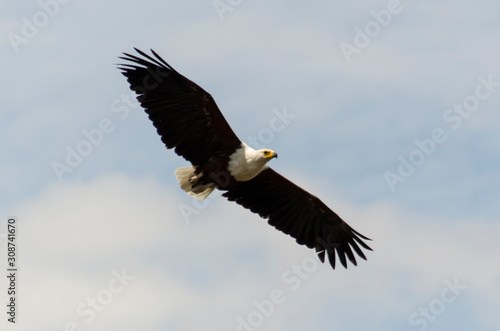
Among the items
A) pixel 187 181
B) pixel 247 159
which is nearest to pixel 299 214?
pixel 247 159

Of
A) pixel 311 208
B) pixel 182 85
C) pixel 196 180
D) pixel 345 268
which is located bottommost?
pixel 345 268

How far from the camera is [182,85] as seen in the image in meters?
16.6

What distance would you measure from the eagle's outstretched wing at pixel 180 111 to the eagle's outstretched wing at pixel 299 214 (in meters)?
1.58

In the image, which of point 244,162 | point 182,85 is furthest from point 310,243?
point 182,85

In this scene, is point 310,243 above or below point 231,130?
below

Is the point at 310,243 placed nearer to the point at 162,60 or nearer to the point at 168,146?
the point at 168,146

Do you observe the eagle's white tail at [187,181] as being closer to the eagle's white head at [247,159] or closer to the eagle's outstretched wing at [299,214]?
the eagle's white head at [247,159]

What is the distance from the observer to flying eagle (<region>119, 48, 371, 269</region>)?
1664cm

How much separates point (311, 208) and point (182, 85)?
404cm

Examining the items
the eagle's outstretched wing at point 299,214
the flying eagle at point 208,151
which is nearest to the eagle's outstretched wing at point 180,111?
the flying eagle at point 208,151

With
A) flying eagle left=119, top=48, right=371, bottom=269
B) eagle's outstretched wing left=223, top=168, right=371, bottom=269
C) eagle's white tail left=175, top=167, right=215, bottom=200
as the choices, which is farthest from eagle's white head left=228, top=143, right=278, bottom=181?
eagle's outstretched wing left=223, top=168, right=371, bottom=269

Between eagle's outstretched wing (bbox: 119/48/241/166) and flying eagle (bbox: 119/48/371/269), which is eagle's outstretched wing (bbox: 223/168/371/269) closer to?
flying eagle (bbox: 119/48/371/269)

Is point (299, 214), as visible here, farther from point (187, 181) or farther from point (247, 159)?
point (187, 181)

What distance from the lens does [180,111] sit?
16.8 m
